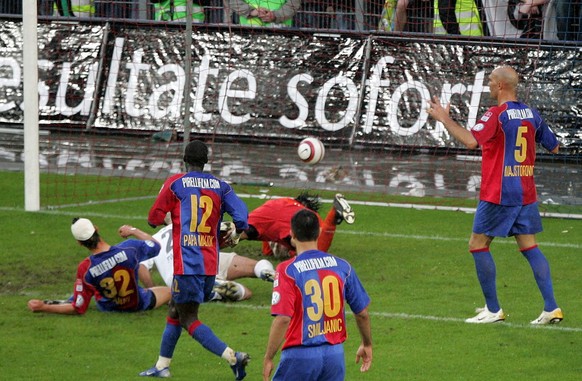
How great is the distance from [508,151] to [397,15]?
10.1m

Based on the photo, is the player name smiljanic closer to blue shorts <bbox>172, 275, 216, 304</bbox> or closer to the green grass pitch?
the green grass pitch

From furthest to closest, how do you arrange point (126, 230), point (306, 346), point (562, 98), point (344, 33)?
point (344, 33), point (562, 98), point (126, 230), point (306, 346)

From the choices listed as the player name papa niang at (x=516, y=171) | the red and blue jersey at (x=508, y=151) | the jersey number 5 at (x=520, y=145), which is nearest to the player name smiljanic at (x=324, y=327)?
the red and blue jersey at (x=508, y=151)

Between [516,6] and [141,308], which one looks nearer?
[141,308]

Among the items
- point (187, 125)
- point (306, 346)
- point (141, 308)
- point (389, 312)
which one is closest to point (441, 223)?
point (187, 125)

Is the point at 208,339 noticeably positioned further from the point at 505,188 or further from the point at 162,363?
the point at 505,188

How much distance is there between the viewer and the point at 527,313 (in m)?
10.2

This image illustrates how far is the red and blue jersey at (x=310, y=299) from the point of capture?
642 centimetres

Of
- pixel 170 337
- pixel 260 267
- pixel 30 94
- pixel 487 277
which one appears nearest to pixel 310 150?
pixel 260 267

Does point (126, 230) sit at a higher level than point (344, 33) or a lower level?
lower

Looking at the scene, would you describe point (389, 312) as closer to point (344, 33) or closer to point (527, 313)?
point (527, 313)

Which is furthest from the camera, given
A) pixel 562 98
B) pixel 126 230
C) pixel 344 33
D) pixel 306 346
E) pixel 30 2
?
pixel 344 33

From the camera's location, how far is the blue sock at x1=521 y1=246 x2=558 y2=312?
9711 millimetres

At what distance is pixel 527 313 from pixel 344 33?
33.7 ft
